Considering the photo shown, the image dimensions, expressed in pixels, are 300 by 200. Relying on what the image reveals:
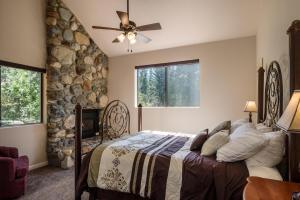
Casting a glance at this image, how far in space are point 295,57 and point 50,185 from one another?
3.54 meters

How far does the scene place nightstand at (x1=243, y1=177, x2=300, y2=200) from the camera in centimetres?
111

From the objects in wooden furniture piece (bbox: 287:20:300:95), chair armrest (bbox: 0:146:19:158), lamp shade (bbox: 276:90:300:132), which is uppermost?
wooden furniture piece (bbox: 287:20:300:95)

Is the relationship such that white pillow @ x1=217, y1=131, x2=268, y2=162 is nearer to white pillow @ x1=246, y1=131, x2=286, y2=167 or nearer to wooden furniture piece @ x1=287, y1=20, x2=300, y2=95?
white pillow @ x1=246, y1=131, x2=286, y2=167

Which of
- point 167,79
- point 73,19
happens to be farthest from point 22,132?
point 167,79

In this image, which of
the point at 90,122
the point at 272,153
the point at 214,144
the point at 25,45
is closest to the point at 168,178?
the point at 214,144

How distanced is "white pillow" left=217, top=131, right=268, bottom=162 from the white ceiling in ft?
8.98

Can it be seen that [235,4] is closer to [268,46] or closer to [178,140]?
[268,46]

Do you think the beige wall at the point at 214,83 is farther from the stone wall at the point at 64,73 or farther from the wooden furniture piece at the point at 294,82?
the wooden furniture piece at the point at 294,82

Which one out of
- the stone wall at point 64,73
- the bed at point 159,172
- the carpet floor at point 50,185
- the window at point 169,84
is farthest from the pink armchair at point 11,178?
the window at point 169,84

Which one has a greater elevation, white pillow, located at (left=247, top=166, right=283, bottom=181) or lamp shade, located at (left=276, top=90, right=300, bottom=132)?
lamp shade, located at (left=276, top=90, right=300, bottom=132)

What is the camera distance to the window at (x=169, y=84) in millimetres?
4863

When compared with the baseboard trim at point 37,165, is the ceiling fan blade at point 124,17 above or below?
above

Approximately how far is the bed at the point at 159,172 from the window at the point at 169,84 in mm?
2232

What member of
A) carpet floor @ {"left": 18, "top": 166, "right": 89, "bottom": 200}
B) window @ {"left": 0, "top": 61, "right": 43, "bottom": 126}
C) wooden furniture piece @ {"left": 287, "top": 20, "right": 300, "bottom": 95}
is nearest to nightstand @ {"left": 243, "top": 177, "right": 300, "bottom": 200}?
wooden furniture piece @ {"left": 287, "top": 20, "right": 300, "bottom": 95}
